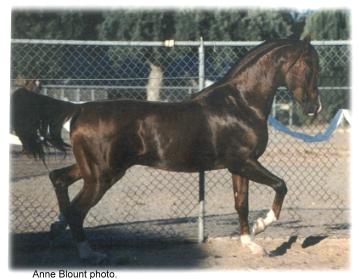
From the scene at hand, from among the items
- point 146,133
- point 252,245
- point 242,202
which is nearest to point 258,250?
point 252,245

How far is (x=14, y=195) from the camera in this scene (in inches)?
317

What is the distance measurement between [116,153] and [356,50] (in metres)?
2.51

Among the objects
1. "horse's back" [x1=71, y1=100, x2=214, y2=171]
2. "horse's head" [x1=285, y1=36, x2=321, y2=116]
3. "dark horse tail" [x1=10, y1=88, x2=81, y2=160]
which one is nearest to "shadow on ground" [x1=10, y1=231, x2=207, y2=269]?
"horse's back" [x1=71, y1=100, x2=214, y2=171]

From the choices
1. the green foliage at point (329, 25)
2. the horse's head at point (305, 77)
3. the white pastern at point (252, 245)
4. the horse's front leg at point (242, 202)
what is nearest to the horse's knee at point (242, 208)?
the horse's front leg at point (242, 202)

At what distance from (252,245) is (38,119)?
235 cm

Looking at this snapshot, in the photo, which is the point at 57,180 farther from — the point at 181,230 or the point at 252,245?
the point at 252,245

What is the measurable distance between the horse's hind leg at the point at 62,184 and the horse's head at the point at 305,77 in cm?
224

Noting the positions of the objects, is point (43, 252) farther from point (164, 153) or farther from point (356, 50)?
point (356, 50)

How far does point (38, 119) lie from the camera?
518 centimetres

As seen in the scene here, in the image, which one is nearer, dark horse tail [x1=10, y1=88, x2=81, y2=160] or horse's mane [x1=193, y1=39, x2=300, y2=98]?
dark horse tail [x1=10, y1=88, x2=81, y2=160]

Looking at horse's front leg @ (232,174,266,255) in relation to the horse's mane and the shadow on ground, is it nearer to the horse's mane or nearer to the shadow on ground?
the shadow on ground

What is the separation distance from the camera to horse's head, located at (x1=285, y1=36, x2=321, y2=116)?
17.6 feet

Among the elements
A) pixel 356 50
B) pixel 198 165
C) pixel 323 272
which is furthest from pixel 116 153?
pixel 356 50

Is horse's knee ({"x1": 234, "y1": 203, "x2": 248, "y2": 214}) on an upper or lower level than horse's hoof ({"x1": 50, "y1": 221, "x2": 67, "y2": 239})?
upper
